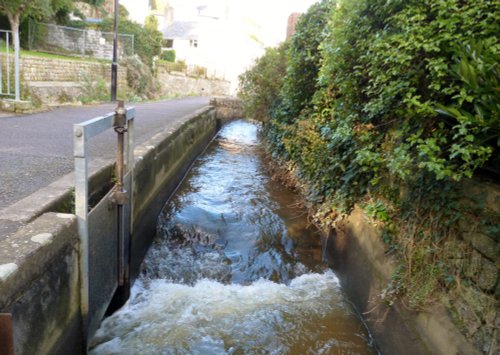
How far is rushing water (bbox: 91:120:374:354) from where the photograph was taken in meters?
4.11

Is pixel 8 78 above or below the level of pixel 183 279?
above

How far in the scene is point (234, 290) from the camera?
17.1ft

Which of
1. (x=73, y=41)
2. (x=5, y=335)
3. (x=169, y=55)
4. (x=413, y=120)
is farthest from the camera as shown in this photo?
(x=169, y=55)

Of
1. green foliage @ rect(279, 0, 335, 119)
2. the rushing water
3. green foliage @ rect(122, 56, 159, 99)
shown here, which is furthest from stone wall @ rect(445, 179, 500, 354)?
green foliage @ rect(122, 56, 159, 99)

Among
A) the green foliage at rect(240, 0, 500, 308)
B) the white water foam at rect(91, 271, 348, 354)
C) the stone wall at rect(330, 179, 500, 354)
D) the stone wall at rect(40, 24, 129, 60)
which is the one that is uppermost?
the stone wall at rect(40, 24, 129, 60)

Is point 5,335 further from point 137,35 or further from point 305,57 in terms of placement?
point 137,35

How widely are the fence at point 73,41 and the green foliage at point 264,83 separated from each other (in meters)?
12.7

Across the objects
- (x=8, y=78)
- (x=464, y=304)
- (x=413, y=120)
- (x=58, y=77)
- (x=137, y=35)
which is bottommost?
(x=464, y=304)

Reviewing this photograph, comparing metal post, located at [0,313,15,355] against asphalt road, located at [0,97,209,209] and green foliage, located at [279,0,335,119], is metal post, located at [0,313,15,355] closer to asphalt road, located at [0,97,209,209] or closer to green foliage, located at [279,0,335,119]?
asphalt road, located at [0,97,209,209]

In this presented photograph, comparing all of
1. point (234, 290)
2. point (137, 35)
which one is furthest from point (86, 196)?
point (137, 35)

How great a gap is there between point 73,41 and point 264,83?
48.8 feet

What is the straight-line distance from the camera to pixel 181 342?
4.05 metres

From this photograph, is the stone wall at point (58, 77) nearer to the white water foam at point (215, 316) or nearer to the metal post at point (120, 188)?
the metal post at point (120, 188)

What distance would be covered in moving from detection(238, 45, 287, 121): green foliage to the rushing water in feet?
16.5
